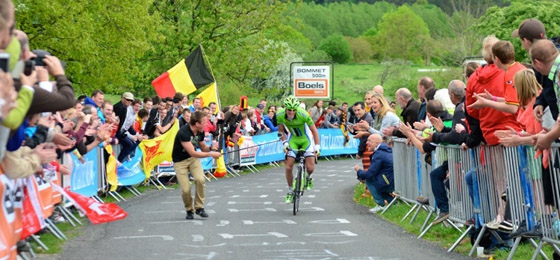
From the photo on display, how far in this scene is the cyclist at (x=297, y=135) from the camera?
62.7 feet

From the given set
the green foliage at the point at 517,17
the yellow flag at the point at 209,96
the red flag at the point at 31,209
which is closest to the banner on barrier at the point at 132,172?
the yellow flag at the point at 209,96

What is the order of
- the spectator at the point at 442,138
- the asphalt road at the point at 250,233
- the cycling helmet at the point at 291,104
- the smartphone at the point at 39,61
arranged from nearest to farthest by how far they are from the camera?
the smartphone at the point at 39,61
the asphalt road at the point at 250,233
the spectator at the point at 442,138
the cycling helmet at the point at 291,104

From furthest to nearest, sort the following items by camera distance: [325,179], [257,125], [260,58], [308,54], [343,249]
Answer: [308,54] → [260,58] → [257,125] → [325,179] → [343,249]

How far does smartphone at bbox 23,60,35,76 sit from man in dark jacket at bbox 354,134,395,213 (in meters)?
11.3

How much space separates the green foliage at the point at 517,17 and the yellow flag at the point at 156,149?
41.6 meters

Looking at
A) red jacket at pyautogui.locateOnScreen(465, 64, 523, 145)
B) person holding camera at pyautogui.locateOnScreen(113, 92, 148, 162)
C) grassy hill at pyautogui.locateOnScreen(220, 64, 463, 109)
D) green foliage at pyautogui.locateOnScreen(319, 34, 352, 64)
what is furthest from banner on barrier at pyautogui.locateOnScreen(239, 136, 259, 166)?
green foliage at pyautogui.locateOnScreen(319, 34, 352, 64)

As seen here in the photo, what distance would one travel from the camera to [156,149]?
2280 centimetres

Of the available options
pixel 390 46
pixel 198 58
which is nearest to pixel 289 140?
pixel 198 58

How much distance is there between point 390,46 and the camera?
146625mm

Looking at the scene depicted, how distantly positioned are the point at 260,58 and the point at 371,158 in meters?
32.7

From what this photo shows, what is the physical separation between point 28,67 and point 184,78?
2316cm

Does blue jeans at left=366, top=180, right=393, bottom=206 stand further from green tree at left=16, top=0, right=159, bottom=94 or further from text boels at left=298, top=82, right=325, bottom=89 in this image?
text boels at left=298, top=82, right=325, bottom=89

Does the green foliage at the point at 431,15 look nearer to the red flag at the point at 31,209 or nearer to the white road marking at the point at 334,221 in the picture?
the white road marking at the point at 334,221

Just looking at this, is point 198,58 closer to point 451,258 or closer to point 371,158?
point 371,158
